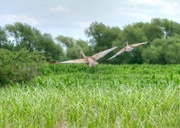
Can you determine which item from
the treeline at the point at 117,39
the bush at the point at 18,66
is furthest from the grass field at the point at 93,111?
the treeline at the point at 117,39

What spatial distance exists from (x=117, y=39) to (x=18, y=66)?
42.4ft

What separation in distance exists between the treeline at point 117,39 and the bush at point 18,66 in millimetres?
9881

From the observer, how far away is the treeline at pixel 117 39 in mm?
18391

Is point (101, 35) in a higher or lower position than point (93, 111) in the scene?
higher

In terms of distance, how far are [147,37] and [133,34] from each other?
1.37 meters

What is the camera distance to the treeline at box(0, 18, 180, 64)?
18.4 meters

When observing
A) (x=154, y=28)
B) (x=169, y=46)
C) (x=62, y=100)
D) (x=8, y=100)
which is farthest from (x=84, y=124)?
(x=154, y=28)

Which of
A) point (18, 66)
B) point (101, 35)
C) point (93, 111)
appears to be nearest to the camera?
point (93, 111)

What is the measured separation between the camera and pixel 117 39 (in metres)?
20.0

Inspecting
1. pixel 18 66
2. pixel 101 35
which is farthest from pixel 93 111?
pixel 101 35

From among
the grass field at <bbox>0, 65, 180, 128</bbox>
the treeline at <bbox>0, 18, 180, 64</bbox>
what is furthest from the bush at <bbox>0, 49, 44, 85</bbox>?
the treeline at <bbox>0, 18, 180, 64</bbox>

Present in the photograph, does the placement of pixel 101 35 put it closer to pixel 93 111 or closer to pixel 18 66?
pixel 18 66

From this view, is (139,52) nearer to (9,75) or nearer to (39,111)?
(9,75)

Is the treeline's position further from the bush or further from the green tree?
the bush
